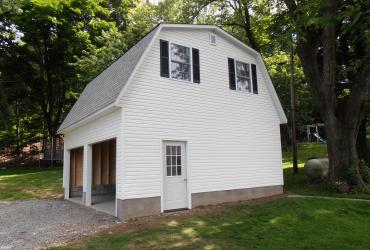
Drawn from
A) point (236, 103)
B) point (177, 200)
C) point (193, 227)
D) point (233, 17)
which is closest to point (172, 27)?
point (236, 103)

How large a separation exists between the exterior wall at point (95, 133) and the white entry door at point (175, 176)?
1.66 m

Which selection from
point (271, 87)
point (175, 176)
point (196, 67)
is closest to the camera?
point (175, 176)

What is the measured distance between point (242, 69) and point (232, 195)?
199 inches

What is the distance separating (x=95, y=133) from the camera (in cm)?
1113

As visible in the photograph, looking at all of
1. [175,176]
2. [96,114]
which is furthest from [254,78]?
[96,114]

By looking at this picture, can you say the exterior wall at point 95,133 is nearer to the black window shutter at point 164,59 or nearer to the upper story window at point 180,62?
the black window shutter at point 164,59

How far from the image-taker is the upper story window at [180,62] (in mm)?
10508

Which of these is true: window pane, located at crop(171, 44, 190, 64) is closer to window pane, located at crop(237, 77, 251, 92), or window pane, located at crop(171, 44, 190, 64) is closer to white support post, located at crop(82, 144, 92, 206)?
window pane, located at crop(237, 77, 251, 92)

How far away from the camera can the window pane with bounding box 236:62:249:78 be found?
12.4 meters

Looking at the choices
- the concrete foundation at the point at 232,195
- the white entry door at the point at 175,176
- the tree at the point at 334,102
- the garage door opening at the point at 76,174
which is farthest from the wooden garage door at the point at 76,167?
the tree at the point at 334,102

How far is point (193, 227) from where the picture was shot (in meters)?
7.77

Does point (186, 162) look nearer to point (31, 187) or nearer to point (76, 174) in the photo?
point (76, 174)

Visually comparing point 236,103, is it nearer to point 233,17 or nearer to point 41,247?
point 41,247

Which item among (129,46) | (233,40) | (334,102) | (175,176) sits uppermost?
(129,46)
